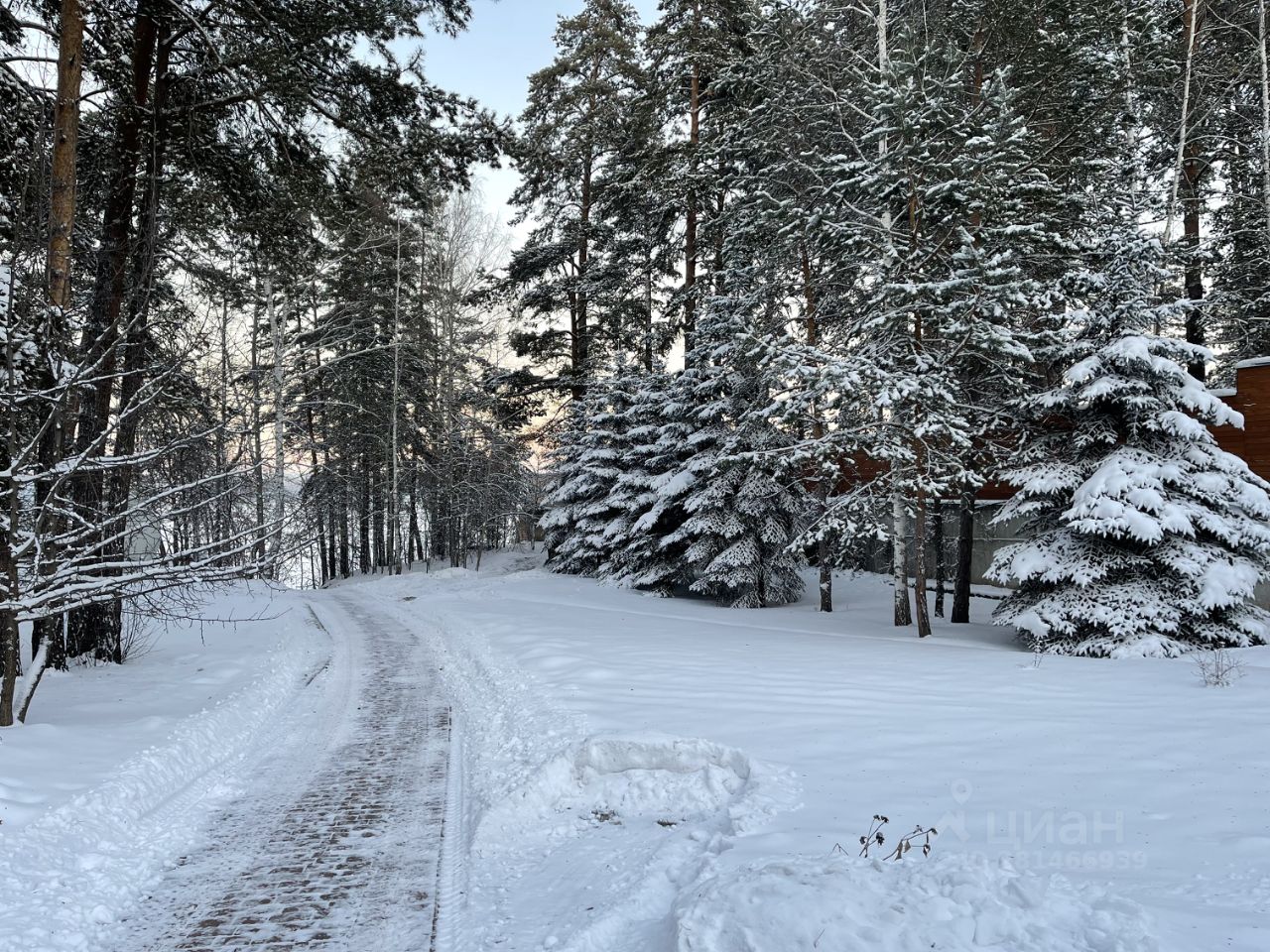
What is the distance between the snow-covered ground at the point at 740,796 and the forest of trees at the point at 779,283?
1603 millimetres

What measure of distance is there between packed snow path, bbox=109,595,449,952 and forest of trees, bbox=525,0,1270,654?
24.9 ft

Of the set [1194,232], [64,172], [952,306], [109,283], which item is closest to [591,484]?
[952,306]

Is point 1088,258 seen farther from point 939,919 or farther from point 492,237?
point 492,237

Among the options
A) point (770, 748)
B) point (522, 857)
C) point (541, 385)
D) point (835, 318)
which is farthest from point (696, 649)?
point (541, 385)

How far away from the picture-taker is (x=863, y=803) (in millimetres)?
4500

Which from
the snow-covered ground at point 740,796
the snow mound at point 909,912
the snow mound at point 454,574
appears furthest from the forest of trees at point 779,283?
the snow mound at point 454,574

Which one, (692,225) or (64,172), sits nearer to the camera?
(64,172)

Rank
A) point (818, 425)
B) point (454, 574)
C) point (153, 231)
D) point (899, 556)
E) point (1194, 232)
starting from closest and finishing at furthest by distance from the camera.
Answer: point (153, 231), point (899, 556), point (818, 425), point (1194, 232), point (454, 574)

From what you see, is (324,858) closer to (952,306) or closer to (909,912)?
(909,912)

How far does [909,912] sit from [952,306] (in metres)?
9.03

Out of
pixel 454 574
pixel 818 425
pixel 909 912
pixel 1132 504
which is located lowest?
pixel 454 574

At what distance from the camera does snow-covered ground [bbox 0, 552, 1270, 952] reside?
3.04m

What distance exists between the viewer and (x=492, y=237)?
29.5 m

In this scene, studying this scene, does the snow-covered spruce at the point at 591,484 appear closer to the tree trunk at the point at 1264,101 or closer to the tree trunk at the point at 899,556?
the tree trunk at the point at 899,556
